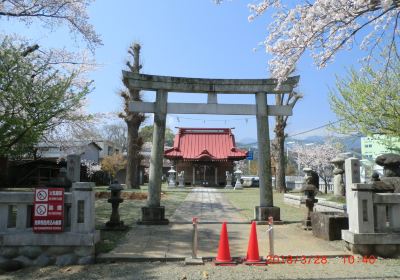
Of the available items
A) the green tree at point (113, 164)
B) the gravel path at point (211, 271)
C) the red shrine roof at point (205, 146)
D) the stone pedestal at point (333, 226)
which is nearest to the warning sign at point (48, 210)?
the gravel path at point (211, 271)

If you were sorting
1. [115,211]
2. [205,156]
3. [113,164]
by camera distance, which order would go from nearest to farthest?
[115,211] → [205,156] → [113,164]

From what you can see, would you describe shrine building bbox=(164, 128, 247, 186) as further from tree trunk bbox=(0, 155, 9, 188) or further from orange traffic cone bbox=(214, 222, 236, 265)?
orange traffic cone bbox=(214, 222, 236, 265)

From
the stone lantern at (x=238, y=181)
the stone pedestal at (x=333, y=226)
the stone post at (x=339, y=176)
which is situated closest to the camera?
the stone pedestal at (x=333, y=226)

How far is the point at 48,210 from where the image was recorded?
7430 millimetres

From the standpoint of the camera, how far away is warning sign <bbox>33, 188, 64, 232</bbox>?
7.37 metres

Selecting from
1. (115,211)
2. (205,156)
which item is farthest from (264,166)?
(205,156)

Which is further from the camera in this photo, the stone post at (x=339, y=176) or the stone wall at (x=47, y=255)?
the stone post at (x=339, y=176)

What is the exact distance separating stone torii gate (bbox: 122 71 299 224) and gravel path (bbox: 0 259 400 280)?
15.0 ft

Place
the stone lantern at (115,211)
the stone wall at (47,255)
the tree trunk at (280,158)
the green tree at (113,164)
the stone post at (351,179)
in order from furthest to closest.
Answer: the green tree at (113,164) → the tree trunk at (280,158) → the stone lantern at (115,211) → the stone post at (351,179) → the stone wall at (47,255)

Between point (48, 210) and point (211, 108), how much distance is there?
6.44 meters

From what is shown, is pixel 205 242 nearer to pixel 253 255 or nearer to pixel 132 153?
pixel 253 255

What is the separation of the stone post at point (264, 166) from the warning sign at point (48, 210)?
258 inches

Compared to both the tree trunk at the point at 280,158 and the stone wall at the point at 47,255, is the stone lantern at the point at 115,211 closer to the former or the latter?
the stone wall at the point at 47,255

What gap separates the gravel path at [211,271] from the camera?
634 centimetres
